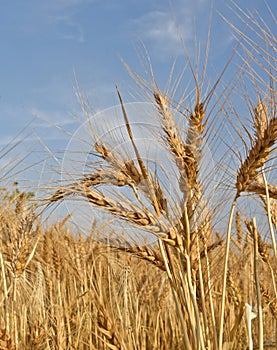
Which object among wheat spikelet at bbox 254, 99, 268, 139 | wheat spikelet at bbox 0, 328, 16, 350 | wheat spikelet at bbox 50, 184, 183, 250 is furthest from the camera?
wheat spikelet at bbox 254, 99, 268, 139

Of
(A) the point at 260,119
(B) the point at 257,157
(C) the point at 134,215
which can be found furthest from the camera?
(A) the point at 260,119

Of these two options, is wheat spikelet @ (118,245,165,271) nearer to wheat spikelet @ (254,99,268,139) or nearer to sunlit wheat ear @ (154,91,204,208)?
sunlit wheat ear @ (154,91,204,208)

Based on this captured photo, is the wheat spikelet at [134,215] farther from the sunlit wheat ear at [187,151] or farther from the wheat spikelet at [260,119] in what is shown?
the wheat spikelet at [260,119]

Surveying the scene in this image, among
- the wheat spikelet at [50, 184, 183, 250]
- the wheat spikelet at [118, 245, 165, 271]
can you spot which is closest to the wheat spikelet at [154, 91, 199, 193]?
the wheat spikelet at [50, 184, 183, 250]

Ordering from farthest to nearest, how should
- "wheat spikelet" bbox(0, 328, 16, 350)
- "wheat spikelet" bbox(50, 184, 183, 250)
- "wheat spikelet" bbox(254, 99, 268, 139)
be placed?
"wheat spikelet" bbox(254, 99, 268, 139), "wheat spikelet" bbox(0, 328, 16, 350), "wheat spikelet" bbox(50, 184, 183, 250)

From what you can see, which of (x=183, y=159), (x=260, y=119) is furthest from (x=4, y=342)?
→ (x=260, y=119)

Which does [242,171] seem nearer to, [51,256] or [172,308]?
[172,308]

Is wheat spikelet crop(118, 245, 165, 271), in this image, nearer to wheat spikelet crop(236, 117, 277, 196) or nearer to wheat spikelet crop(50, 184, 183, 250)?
wheat spikelet crop(50, 184, 183, 250)

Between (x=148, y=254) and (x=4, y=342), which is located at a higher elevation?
(x=148, y=254)

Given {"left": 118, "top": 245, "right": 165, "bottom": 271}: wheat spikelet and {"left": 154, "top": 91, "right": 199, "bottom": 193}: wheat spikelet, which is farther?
{"left": 118, "top": 245, "right": 165, "bottom": 271}: wheat spikelet

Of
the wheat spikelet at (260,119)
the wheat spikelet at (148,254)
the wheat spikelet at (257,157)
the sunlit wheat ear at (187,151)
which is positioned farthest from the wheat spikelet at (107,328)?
the wheat spikelet at (260,119)

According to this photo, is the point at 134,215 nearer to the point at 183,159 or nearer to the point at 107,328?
A: the point at 183,159

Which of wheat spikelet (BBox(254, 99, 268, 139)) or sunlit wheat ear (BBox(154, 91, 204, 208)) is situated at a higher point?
wheat spikelet (BBox(254, 99, 268, 139))

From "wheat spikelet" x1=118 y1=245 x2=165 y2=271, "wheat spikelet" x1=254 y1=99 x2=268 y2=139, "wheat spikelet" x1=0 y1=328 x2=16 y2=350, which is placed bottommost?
"wheat spikelet" x1=0 y1=328 x2=16 y2=350
